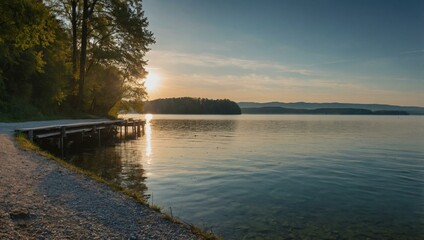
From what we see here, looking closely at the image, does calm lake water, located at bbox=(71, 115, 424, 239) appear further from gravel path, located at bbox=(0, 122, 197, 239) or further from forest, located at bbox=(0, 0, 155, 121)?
forest, located at bbox=(0, 0, 155, 121)

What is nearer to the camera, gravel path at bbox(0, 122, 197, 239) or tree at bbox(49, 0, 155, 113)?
gravel path at bbox(0, 122, 197, 239)

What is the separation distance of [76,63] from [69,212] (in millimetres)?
38976

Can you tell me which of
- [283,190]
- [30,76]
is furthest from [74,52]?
[283,190]

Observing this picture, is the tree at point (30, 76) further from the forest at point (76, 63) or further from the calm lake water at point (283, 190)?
the calm lake water at point (283, 190)

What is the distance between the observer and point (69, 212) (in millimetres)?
7754

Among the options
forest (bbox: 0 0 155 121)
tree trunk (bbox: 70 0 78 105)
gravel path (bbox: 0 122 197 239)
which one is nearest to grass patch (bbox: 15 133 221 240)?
gravel path (bbox: 0 122 197 239)

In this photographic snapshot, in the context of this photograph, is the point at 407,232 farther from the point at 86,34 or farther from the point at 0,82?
the point at 86,34

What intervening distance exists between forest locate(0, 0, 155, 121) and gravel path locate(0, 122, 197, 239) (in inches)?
925

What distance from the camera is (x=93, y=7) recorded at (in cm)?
3878

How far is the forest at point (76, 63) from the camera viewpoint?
33.2m

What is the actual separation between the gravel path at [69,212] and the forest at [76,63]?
23.5 m

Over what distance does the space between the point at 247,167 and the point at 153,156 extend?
333 inches

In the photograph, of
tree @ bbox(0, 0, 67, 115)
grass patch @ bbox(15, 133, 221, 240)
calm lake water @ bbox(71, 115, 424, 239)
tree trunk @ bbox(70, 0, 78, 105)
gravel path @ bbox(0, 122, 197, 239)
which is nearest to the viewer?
gravel path @ bbox(0, 122, 197, 239)

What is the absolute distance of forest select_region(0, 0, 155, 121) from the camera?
109 feet
